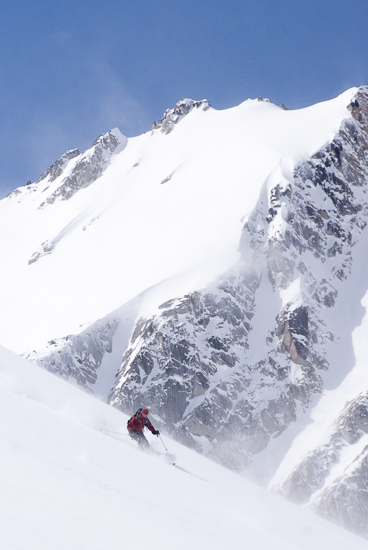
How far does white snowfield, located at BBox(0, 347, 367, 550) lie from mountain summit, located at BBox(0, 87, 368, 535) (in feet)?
264

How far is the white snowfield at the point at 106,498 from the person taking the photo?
538cm

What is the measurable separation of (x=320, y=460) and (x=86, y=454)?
296 ft

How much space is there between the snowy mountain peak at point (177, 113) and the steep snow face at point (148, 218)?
1380 mm

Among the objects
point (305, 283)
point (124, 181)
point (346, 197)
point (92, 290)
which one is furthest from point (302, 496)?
point (124, 181)

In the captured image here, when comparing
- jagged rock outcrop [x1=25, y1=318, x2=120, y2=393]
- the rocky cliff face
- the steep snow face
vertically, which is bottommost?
the rocky cliff face

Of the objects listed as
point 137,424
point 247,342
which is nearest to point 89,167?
point 247,342

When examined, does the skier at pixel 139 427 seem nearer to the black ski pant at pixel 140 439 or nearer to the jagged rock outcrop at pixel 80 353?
the black ski pant at pixel 140 439

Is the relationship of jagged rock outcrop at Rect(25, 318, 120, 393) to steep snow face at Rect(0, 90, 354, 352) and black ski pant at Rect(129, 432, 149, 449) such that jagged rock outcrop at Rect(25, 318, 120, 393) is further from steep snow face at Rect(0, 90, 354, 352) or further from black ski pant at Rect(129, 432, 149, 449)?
black ski pant at Rect(129, 432, 149, 449)

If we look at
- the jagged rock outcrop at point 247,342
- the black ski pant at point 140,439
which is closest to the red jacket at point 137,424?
the black ski pant at point 140,439

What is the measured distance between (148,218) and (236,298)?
103 feet

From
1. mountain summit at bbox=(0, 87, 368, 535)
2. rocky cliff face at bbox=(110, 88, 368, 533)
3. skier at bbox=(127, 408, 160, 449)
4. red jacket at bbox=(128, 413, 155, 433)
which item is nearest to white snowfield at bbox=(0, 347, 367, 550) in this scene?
skier at bbox=(127, 408, 160, 449)

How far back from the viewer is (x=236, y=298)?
112312 mm

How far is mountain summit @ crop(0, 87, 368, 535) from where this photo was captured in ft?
319

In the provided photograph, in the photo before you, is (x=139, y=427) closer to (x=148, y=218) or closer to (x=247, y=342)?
(x=247, y=342)
